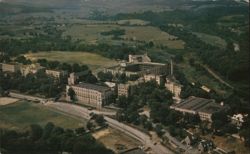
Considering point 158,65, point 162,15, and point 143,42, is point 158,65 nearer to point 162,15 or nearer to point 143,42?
point 143,42

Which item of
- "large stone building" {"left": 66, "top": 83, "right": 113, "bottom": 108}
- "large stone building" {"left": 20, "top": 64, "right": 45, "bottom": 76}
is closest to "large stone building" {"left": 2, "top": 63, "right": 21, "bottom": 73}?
"large stone building" {"left": 20, "top": 64, "right": 45, "bottom": 76}

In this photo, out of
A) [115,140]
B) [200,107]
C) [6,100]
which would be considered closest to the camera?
[115,140]

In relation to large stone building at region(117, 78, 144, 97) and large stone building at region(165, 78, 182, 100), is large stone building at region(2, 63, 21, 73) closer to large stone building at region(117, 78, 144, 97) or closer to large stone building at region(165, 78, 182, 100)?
large stone building at region(117, 78, 144, 97)

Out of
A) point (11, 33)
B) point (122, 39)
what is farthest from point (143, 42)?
point (11, 33)

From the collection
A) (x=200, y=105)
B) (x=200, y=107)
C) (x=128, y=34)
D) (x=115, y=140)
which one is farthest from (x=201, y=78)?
(x=128, y=34)

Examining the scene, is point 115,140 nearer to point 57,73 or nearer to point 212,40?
point 57,73

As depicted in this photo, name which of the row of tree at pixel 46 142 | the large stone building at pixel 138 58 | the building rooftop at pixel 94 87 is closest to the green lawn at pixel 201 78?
the large stone building at pixel 138 58

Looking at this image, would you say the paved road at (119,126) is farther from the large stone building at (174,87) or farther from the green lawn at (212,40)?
the green lawn at (212,40)
